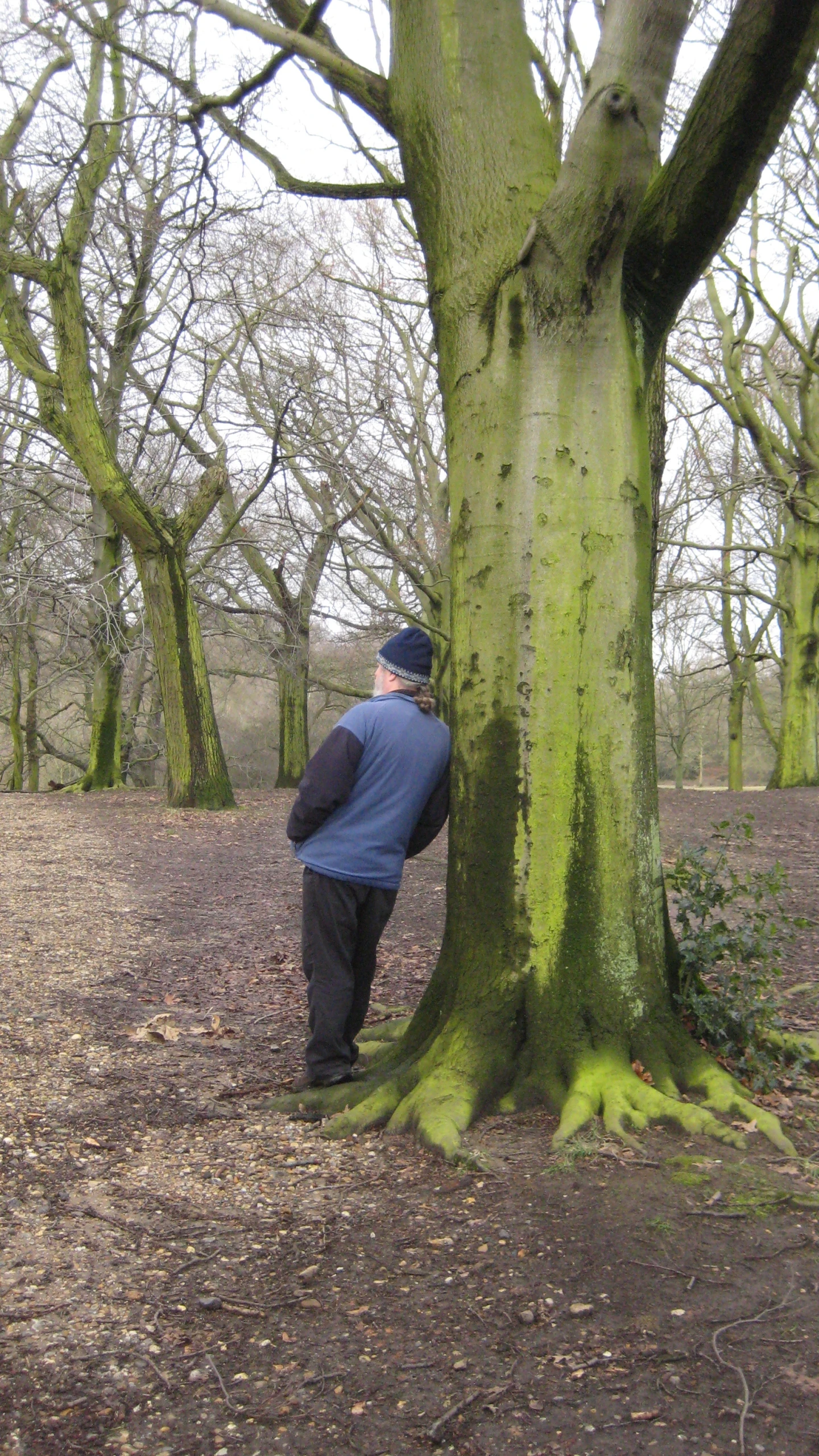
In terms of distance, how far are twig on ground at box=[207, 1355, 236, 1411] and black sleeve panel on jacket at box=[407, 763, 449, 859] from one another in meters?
2.16

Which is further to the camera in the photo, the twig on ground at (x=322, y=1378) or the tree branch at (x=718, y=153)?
the tree branch at (x=718, y=153)

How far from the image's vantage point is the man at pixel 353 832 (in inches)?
162

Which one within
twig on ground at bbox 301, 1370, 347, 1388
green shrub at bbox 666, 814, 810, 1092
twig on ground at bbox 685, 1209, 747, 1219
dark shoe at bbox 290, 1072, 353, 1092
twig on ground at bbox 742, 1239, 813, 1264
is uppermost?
green shrub at bbox 666, 814, 810, 1092

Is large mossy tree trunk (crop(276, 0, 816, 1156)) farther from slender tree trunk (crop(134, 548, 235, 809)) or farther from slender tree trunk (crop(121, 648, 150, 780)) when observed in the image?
slender tree trunk (crop(121, 648, 150, 780))

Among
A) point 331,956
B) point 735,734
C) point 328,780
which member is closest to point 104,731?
point 331,956

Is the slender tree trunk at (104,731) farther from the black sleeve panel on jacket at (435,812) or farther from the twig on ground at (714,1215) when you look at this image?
the twig on ground at (714,1215)

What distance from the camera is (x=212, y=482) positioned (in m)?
13.0

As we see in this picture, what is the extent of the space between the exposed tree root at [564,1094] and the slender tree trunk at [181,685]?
9568mm

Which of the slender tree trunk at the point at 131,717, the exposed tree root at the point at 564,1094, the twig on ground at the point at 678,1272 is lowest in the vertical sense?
the twig on ground at the point at 678,1272

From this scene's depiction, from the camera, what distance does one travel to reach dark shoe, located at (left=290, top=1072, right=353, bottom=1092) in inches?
163

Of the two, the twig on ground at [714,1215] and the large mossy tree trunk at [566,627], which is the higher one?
the large mossy tree trunk at [566,627]

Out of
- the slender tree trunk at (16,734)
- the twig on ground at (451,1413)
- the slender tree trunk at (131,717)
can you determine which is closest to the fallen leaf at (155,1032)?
the twig on ground at (451,1413)

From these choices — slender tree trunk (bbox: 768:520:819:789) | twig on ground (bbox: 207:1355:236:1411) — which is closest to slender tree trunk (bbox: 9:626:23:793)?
slender tree trunk (bbox: 768:520:819:789)

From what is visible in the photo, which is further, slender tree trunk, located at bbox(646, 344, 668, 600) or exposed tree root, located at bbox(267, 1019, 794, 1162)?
slender tree trunk, located at bbox(646, 344, 668, 600)
